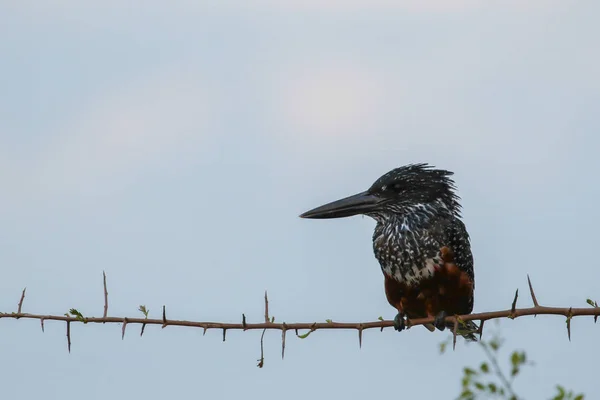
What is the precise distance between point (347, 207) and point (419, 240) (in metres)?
0.58

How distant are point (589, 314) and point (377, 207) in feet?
10.3

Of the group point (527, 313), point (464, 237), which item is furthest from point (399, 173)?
point (527, 313)

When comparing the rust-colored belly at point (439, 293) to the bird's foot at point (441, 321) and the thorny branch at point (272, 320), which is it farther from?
the thorny branch at point (272, 320)

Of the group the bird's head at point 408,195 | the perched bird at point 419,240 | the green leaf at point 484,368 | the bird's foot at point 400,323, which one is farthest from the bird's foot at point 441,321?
the green leaf at point 484,368

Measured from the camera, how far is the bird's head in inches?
252

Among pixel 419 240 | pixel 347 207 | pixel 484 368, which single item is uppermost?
pixel 347 207

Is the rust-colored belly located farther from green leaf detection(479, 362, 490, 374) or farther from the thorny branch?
green leaf detection(479, 362, 490, 374)

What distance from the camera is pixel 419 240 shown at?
20.0 feet

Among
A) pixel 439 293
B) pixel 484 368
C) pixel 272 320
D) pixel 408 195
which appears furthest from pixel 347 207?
pixel 484 368

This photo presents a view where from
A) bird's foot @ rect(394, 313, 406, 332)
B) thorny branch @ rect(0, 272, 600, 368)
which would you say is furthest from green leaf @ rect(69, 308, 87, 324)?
bird's foot @ rect(394, 313, 406, 332)

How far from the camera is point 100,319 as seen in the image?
3.82 meters

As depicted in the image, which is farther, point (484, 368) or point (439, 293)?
point (439, 293)

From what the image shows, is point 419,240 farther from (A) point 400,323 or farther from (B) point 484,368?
(B) point 484,368

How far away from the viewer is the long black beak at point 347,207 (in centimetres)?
609
